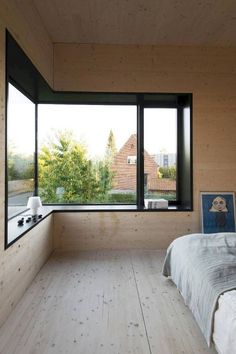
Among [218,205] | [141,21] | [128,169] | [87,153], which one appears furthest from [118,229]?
[141,21]

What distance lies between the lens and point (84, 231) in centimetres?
393

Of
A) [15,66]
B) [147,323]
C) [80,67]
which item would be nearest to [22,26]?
[15,66]

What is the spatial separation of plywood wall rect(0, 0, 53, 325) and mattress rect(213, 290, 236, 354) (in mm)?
1528

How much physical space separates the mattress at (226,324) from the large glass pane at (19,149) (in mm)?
2142

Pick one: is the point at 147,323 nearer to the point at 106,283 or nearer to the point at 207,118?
the point at 106,283

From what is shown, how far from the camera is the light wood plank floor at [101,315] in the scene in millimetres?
1851

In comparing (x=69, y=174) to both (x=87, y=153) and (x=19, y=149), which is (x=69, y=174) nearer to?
(x=87, y=153)

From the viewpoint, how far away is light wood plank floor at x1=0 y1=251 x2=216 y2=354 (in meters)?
1.85

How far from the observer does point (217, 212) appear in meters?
3.96

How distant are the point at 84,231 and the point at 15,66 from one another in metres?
2.26

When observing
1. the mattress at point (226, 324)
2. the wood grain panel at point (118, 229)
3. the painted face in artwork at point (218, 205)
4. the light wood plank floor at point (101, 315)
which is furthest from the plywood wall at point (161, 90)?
the mattress at point (226, 324)

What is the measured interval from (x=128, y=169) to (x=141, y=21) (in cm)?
200

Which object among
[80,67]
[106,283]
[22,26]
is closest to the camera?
[22,26]

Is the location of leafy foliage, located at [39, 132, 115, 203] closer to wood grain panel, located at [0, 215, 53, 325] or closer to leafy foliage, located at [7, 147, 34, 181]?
leafy foliage, located at [7, 147, 34, 181]
